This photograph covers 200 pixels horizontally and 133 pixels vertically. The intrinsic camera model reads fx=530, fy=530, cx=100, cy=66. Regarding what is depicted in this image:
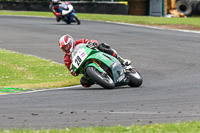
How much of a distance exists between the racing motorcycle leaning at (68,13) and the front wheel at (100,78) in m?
21.1

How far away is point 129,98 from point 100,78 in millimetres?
1412

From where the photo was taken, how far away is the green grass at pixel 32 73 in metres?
13.4

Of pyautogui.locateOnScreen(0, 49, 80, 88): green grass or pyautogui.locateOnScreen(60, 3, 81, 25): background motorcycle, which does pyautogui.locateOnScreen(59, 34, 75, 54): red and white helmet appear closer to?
pyautogui.locateOnScreen(0, 49, 80, 88): green grass

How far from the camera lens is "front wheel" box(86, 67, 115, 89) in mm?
11141

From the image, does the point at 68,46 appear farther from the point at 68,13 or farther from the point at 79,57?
the point at 68,13

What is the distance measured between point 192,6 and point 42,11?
12602 millimetres

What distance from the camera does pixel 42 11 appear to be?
1772 inches

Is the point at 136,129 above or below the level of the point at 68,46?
above

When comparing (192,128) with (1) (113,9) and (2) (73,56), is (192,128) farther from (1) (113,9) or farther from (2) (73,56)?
(1) (113,9)

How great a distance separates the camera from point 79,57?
11.6 meters

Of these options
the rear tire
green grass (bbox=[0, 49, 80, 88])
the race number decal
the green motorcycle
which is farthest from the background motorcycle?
the race number decal

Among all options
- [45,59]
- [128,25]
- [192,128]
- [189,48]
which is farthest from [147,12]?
[192,128]

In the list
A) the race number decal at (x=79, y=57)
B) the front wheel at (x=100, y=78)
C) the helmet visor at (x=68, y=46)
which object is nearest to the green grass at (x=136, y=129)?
the front wheel at (x=100, y=78)

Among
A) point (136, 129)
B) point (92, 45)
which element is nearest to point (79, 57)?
point (92, 45)
